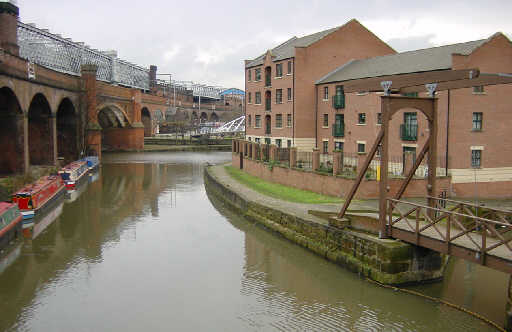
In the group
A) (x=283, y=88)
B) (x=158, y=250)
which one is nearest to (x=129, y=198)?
(x=158, y=250)

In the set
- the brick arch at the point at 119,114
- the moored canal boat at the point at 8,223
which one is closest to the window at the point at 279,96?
the moored canal boat at the point at 8,223

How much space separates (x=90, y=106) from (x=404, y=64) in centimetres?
2881

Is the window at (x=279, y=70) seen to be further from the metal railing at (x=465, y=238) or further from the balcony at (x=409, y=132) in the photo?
the metal railing at (x=465, y=238)

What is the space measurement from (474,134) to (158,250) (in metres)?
14.0

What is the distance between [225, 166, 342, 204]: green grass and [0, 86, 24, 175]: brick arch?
38.5 ft

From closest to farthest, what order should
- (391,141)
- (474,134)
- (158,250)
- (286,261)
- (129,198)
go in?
(286,261) < (158,250) < (474,134) < (391,141) < (129,198)

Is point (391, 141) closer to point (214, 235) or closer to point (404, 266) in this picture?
point (214, 235)

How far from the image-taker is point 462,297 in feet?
36.8

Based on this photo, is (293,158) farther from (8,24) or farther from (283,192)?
(8,24)

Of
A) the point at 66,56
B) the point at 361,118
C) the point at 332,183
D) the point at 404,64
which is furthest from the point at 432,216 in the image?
the point at 66,56

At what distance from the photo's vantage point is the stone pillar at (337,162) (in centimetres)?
1911

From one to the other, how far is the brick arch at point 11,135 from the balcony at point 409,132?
19.6 metres

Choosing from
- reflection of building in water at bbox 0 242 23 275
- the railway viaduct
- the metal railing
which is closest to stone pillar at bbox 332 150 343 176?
the metal railing

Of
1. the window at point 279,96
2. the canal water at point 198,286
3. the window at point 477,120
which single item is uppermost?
the window at point 279,96
